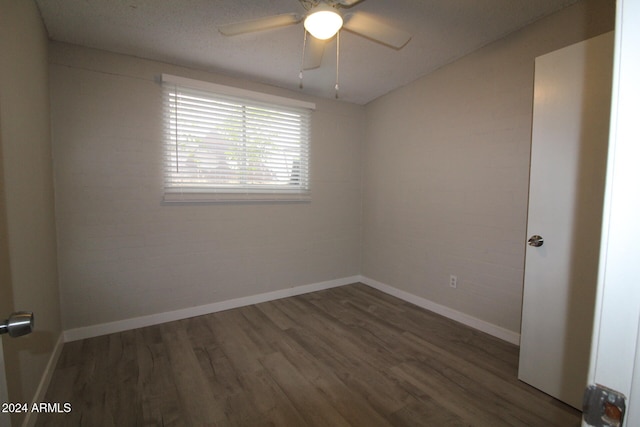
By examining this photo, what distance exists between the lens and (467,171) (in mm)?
2609

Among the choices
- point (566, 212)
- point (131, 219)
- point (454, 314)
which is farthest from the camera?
point (454, 314)

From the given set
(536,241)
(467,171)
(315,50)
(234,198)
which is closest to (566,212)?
(536,241)

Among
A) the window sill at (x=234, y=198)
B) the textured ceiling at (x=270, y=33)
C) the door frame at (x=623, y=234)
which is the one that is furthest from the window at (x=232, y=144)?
the door frame at (x=623, y=234)

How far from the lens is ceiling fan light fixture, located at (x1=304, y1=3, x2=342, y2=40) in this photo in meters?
1.50

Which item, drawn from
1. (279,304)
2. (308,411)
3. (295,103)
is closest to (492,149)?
(295,103)

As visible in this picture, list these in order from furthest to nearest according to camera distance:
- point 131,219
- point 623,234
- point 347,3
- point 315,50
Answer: point 131,219 → point 315,50 → point 347,3 → point 623,234

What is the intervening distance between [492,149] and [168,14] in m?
2.81

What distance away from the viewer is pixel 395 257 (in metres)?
3.44

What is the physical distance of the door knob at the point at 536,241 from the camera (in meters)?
1.71

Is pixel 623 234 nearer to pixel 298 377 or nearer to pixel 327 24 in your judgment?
pixel 327 24

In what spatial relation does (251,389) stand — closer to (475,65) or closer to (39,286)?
(39,286)

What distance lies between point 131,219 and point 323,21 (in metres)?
2.35

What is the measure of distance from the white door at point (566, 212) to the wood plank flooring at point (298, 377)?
0.29 meters

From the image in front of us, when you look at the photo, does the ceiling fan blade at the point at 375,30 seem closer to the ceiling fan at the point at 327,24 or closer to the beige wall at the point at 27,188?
the ceiling fan at the point at 327,24
